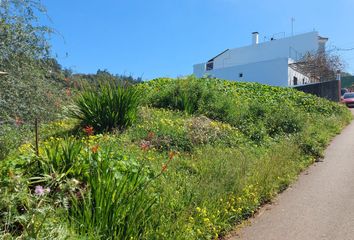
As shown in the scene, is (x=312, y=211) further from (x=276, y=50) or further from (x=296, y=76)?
(x=276, y=50)

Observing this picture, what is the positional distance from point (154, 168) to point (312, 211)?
256 centimetres

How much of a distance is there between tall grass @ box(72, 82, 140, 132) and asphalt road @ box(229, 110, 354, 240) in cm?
407

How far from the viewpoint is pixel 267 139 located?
423 inches

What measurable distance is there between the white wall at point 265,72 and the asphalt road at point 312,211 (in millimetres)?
29473

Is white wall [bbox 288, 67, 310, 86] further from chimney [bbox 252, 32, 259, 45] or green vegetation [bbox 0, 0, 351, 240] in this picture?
green vegetation [bbox 0, 0, 351, 240]

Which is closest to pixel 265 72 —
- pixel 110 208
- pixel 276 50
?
pixel 276 50

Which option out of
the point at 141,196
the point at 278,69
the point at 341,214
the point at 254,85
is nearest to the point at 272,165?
the point at 341,214

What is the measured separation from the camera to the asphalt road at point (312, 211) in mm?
5780

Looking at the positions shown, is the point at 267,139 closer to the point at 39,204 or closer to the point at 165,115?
the point at 165,115

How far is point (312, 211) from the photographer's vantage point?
264 inches

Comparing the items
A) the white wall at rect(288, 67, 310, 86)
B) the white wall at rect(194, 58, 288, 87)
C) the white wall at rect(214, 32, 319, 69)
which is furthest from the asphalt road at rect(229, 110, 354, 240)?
the white wall at rect(214, 32, 319, 69)

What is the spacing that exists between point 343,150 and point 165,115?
196 inches

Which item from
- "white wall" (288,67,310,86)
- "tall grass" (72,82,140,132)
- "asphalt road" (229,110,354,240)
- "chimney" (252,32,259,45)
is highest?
"chimney" (252,32,259,45)

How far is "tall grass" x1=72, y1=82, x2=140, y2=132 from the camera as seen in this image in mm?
9836
